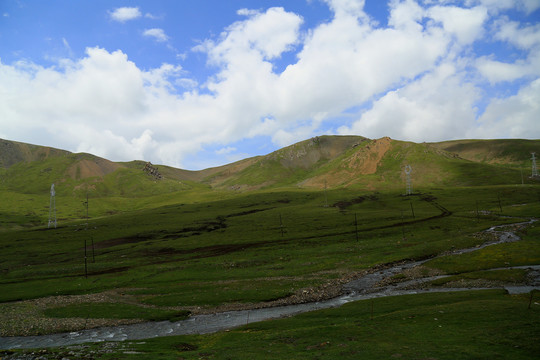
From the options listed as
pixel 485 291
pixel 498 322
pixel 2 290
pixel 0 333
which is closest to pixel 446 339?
pixel 498 322

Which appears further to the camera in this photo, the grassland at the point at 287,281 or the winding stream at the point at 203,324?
the winding stream at the point at 203,324

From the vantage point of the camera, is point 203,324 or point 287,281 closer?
point 203,324

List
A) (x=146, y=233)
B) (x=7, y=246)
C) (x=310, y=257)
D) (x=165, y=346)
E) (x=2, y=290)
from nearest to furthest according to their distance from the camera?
(x=165, y=346) → (x=2, y=290) → (x=310, y=257) → (x=7, y=246) → (x=146, y=233)

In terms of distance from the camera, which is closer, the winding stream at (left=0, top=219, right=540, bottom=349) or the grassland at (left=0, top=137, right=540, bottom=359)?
the grassland at (left=0, top=137, right=540, bottom=359)

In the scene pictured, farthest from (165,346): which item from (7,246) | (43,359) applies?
(7,246)

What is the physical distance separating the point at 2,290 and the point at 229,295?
60921 mm

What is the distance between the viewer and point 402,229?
127125 mm

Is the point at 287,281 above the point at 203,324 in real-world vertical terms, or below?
above

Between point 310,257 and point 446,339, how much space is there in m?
68.1

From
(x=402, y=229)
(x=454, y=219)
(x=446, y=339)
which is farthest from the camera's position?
(x=454, y=219)

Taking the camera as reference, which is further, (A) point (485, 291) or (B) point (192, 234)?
(B) point (192, 234)

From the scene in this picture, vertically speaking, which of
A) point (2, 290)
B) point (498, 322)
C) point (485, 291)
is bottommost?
point (2, 290)

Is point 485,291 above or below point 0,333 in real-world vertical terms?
above

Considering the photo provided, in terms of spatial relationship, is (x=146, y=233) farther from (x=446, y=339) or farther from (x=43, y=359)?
(x=446, y=339)
